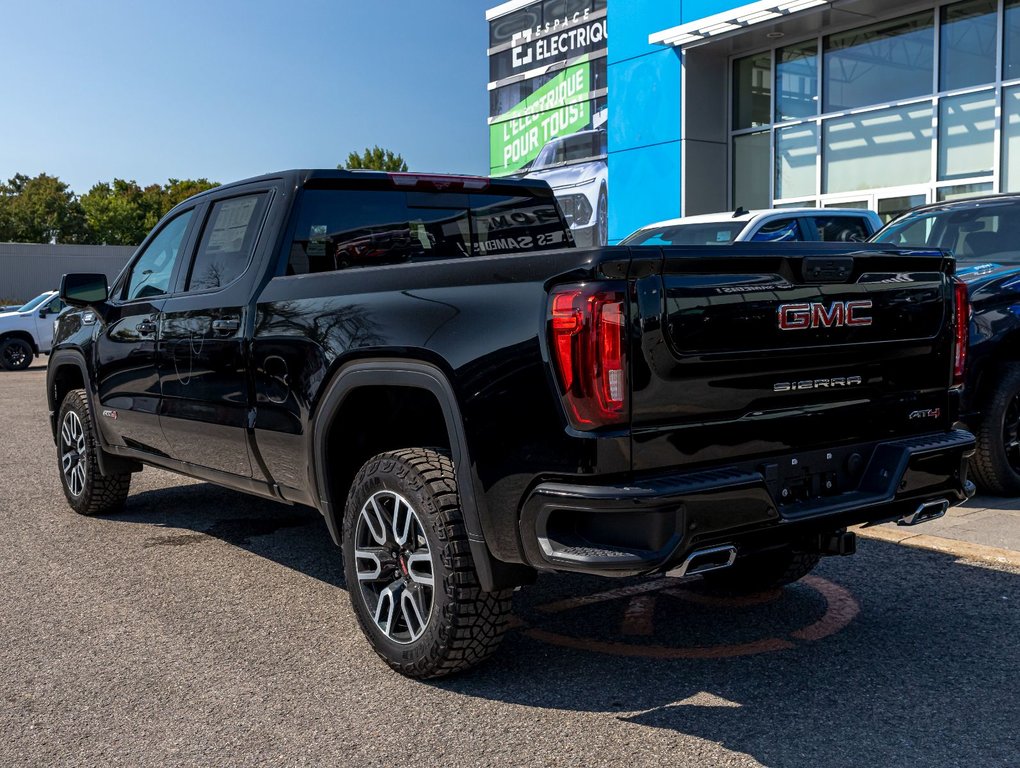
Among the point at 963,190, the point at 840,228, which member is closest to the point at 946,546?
the point at 840,228

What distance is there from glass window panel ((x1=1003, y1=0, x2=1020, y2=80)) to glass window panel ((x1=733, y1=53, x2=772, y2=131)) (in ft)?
14.3

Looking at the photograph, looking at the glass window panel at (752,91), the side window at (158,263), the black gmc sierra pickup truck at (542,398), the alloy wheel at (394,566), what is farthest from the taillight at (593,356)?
the glass window panel at (752,91)

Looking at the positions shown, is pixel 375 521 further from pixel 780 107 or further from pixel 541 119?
pixel 541 119

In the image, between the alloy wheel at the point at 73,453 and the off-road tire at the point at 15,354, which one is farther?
the off-road tire at the point at 15,354

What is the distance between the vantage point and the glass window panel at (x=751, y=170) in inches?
723

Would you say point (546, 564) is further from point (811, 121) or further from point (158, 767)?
point (811, 121)

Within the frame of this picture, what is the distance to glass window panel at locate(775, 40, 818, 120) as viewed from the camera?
1745 cm

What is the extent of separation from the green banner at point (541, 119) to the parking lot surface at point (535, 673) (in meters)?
18.9

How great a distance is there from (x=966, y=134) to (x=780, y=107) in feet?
12.1

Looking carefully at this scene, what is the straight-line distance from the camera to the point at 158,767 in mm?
3191

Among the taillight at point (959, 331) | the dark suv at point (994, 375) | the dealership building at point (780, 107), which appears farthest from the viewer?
the dealership building at point (780, 107)

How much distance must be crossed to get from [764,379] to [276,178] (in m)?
2.57

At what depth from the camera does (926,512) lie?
3.85 m

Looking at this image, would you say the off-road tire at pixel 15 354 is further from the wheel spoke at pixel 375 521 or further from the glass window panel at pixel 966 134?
the wheel spoke at pixel 375 521
